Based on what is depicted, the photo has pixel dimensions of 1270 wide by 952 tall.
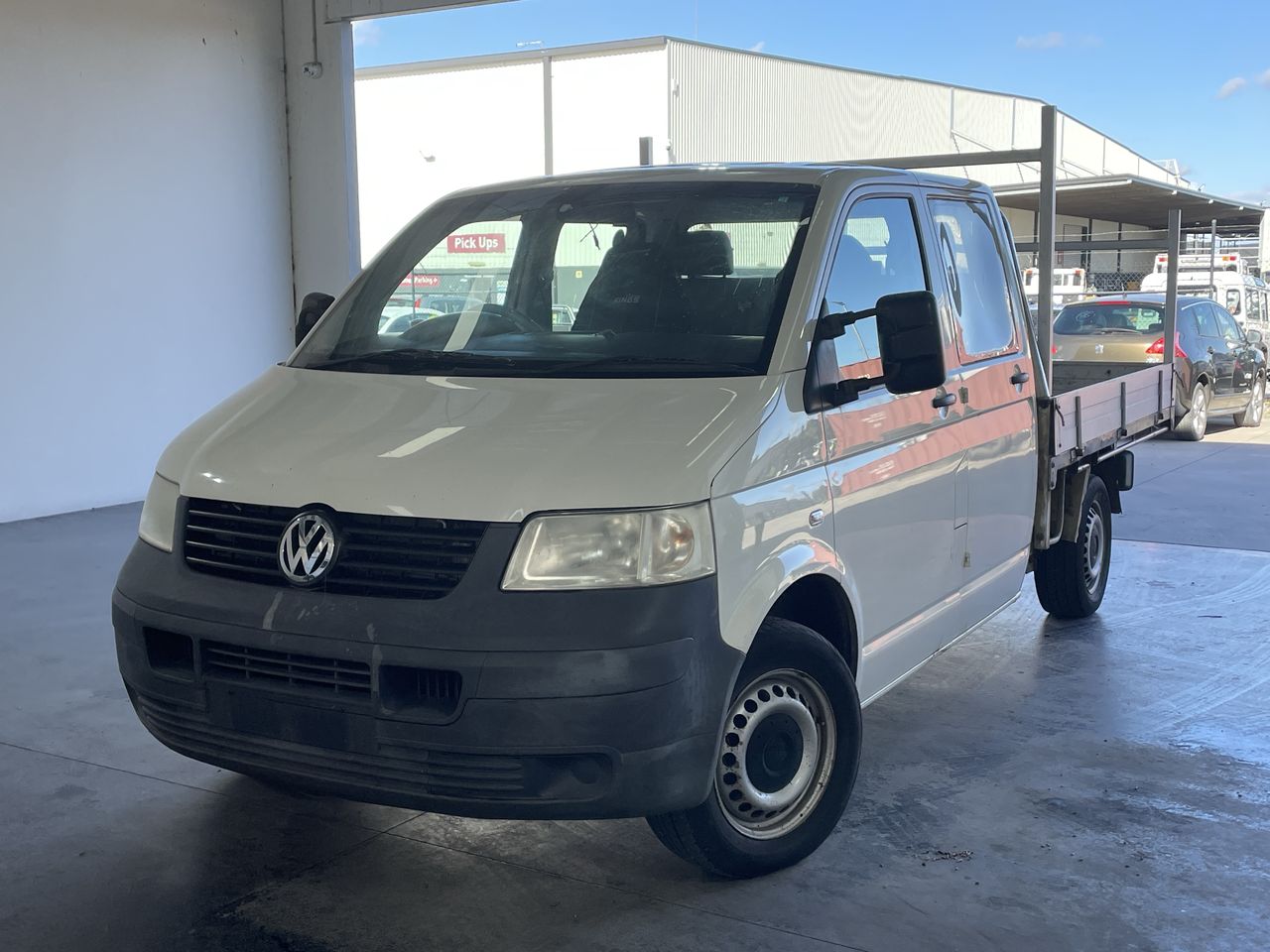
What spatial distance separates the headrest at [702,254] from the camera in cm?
412

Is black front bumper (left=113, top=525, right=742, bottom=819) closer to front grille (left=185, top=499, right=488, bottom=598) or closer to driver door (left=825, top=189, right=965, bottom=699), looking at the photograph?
front grille (left=185, top=499, right=488, bottom=598)

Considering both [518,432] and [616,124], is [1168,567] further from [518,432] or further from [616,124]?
[616,124]

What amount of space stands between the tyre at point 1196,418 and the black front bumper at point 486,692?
13.0 m

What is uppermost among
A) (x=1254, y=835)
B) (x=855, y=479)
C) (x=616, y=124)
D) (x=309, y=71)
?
(x=616, y=124)

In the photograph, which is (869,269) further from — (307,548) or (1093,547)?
(1093,547)

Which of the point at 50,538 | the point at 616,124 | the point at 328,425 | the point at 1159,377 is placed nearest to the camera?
the point at 328,425

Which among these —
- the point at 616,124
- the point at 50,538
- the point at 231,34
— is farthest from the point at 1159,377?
the point at 616,124

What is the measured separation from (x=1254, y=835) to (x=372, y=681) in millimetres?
2801

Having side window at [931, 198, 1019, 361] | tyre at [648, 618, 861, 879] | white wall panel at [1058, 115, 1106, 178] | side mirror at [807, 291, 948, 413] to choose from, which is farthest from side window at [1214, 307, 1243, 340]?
white wall panel at [1058, 115, 1106, 178]

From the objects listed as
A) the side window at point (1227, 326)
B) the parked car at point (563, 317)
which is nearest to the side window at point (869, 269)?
the parked car at point (563, 317)

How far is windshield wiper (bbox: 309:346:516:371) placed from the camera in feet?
13.2

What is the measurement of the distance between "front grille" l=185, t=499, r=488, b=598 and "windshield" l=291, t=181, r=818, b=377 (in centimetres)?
77

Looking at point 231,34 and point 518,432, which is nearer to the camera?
point 518,432

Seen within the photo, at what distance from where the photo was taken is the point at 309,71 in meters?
11.2
